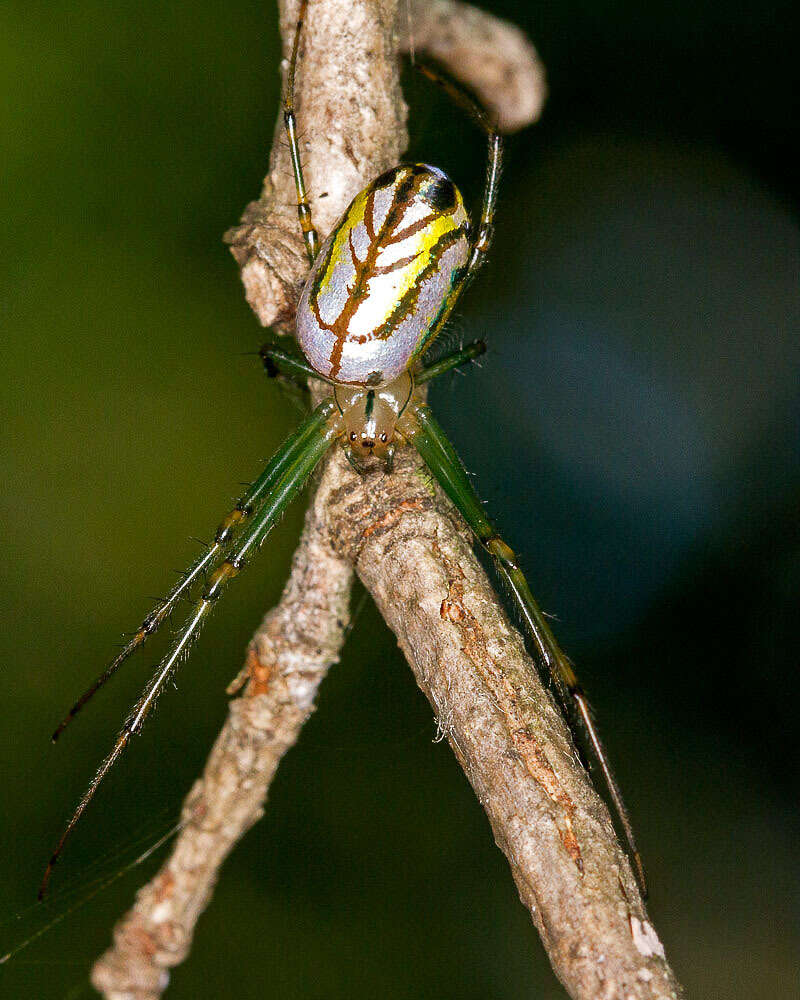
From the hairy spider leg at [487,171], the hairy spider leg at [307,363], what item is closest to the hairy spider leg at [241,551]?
the hairy spider leg at [307,363]

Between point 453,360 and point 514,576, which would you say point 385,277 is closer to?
point 453,360

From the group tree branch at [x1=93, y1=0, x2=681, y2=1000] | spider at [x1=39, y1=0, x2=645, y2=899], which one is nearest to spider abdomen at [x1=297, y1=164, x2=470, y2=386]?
spider at [x1=39, y1=0, x2=645, y2=899]

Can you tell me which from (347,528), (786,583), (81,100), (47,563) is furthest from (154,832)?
(786,583)

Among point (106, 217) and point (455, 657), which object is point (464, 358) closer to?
point (455, 657)

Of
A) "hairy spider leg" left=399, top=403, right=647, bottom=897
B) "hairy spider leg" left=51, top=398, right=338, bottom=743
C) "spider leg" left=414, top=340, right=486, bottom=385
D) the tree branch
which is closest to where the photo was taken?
the tree branch

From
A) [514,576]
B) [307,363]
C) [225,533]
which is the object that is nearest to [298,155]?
[307,363]

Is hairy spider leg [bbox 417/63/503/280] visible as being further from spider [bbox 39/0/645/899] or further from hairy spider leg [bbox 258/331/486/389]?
hairy spider leg [bbox 258/331/486/389]
